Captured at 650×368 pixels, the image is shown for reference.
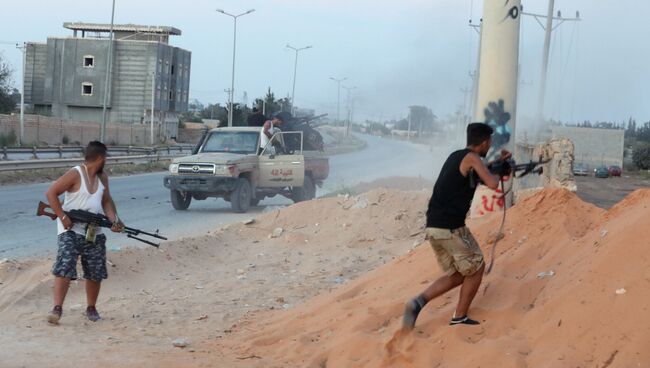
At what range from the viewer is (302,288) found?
9.96 metres

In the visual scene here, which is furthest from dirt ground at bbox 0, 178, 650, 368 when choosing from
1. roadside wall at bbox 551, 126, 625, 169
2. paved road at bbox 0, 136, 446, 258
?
roadside wall at bbox 551, 126, 625, 169

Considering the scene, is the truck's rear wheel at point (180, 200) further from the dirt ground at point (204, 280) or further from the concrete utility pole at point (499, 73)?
the concrete utility pole at point (499, 73)

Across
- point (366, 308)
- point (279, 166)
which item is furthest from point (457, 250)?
point (279, 166)

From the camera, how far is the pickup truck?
66.8ft

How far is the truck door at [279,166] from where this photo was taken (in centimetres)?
2120

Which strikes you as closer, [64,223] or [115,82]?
[64,223]

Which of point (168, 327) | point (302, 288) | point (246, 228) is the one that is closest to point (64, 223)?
point (168, 327)

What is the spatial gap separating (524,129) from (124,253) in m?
31.0

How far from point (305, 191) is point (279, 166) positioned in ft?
3.96

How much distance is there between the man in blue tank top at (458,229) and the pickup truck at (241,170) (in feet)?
46.0

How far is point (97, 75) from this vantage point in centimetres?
8294

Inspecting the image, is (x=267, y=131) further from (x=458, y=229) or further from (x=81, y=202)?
(x=458, y=229)

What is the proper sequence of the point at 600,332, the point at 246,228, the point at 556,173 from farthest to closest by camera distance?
1. the point at 246,228
2. the point at 556,173
3. the point at 600,332

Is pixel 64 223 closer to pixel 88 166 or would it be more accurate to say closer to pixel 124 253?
pixel 88 166
